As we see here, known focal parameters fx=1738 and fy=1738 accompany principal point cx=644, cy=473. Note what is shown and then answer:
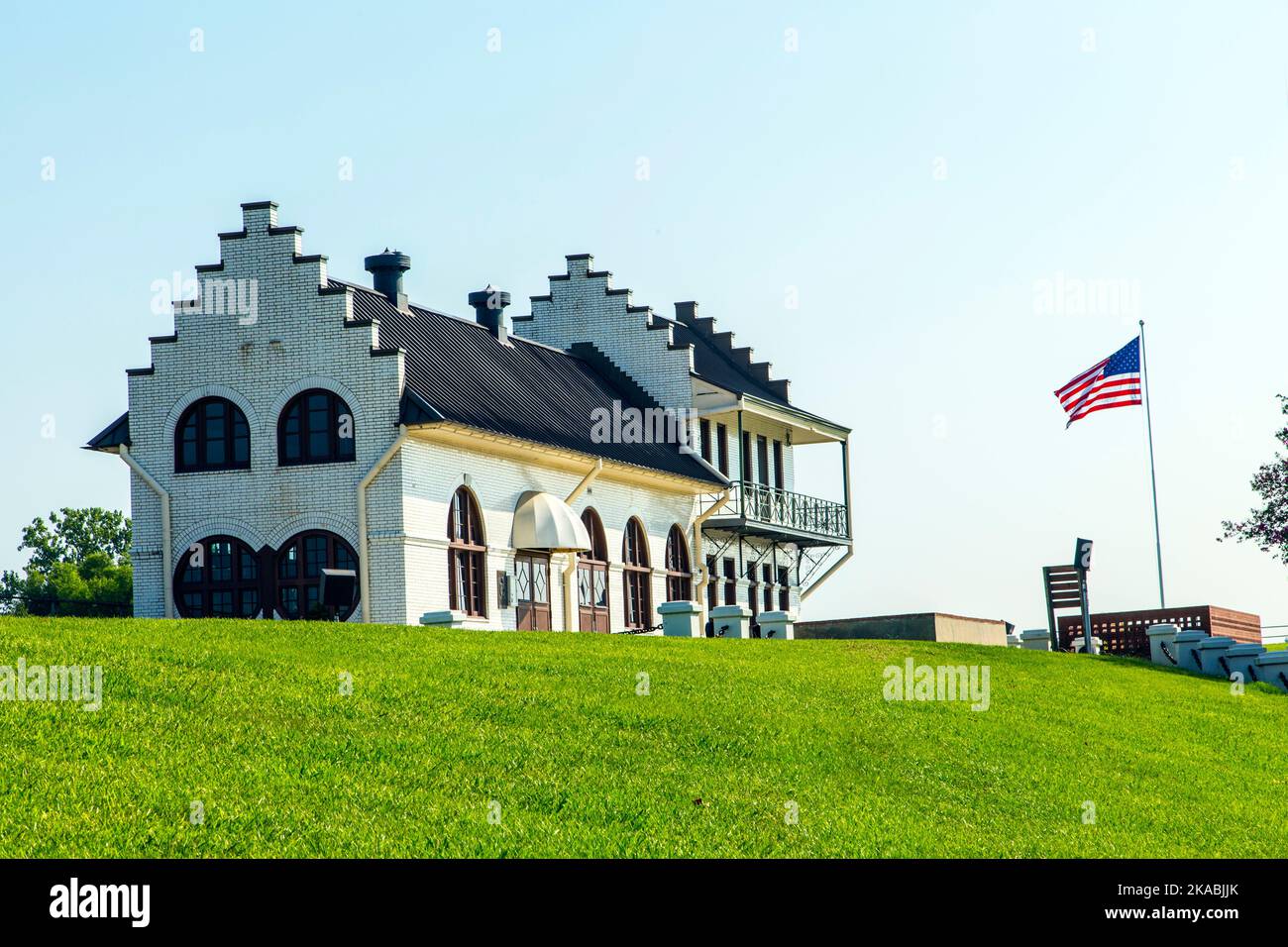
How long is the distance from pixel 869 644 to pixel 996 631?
7.71 meters

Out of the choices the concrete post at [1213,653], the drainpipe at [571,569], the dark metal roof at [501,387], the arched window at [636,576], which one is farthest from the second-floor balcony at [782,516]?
the concrete post at [1213,653]

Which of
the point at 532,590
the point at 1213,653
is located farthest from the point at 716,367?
the point at 1213,653

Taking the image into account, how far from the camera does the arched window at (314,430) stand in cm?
3095

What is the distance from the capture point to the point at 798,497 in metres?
45.3

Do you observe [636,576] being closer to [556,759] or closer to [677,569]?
[677,569]

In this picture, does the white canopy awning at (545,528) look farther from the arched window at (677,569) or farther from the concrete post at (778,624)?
the arched window at (677,569)

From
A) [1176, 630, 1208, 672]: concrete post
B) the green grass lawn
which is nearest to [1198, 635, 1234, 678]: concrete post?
[1176, 630, 1208, 672]: concrete post

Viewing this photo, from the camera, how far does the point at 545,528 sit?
32.7m

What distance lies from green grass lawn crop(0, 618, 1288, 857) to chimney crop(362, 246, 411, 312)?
1392cm

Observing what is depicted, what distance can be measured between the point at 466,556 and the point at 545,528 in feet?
5.69

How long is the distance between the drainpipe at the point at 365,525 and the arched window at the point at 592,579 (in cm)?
590

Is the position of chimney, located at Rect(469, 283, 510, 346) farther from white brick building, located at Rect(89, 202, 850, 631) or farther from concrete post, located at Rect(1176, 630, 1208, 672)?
concrete post, located at Rect(1176, 630, 1208, 672)
